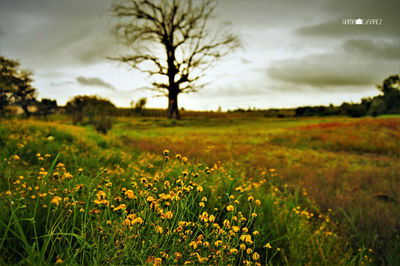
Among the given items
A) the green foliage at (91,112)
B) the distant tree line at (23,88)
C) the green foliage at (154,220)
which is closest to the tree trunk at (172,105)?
the green foliage at (91,112)

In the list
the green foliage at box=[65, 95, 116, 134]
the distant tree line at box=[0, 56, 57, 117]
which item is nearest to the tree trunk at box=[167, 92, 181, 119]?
the green foliage at box=[65, 95, 116, 134]

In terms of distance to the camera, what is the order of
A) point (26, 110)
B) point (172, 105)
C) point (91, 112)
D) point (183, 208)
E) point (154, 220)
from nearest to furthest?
point (154, 220)
point (183, 208)
point (91, 112)
point (26, 110)
point (172, 105)

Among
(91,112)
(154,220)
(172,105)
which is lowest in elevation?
(154,220)

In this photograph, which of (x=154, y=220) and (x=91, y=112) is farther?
(x=91, y=112)

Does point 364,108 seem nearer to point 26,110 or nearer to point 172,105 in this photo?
point 172,105

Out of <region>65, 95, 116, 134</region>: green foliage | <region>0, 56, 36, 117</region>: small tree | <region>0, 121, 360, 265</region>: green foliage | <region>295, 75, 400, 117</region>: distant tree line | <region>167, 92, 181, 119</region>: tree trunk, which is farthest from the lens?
<region>295, 75, 400, 117</region>: distant tree line

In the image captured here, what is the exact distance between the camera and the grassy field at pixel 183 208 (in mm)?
1604

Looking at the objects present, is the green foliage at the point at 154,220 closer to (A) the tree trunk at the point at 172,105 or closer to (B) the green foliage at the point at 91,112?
(B) the green foliage at the point at 91,112

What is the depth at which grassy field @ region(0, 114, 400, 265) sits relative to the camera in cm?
160

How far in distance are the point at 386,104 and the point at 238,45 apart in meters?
36.8

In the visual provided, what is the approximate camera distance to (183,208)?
6.50 feet

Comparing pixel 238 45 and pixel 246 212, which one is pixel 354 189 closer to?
pixel 246 212

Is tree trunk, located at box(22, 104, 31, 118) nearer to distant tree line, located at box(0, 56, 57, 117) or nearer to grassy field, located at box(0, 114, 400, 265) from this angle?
distant tree line, located at box(0, 56, 57, 117)

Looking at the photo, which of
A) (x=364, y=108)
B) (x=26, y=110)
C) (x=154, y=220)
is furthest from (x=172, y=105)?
(x=364, y=108)
